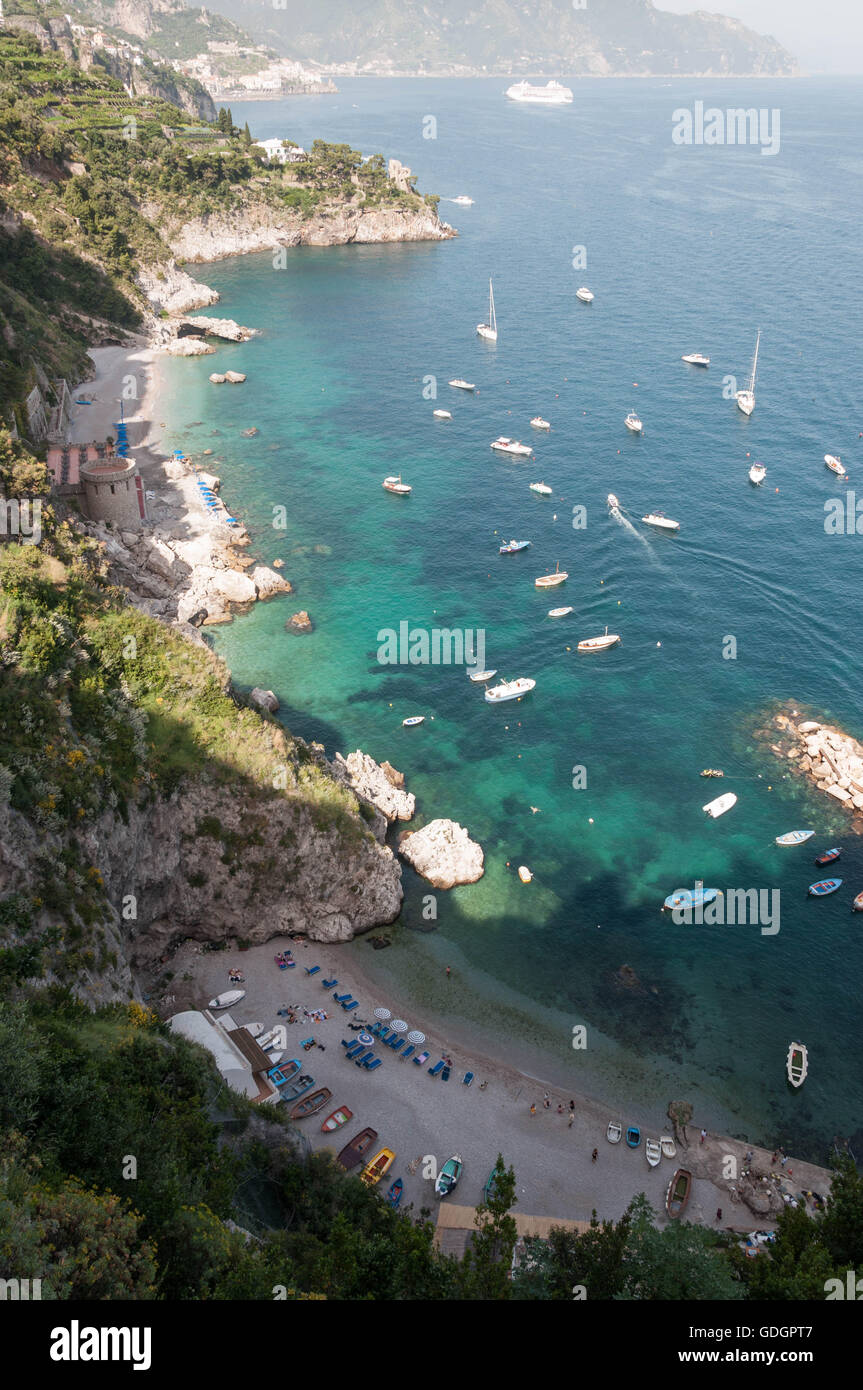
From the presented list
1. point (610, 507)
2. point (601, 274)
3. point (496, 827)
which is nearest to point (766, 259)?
point (601, 274)

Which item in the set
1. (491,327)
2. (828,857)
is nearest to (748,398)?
(491,327)

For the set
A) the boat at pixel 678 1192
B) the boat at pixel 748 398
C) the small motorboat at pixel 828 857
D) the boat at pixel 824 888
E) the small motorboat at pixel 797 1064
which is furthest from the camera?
the boat at pixel 748 398

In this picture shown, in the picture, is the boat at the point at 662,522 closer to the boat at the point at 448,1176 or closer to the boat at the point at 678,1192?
the boat at the point at 678,1192

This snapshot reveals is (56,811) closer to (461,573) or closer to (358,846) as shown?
(358,846)

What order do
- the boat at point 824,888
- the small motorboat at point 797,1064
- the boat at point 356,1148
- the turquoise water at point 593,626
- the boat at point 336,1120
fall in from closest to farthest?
the boat at point 356,1148, the boat at point 336,1120, the small motorboat at point 797,1064, the turquoise water at point 593,626, the boat at point 824,888

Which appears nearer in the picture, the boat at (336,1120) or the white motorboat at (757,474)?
the boat at (336,1120)

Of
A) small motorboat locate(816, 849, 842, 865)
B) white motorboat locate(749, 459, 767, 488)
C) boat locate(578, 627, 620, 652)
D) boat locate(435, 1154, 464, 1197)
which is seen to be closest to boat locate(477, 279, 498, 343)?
white motorboat locate(749, 459, 767, 488)

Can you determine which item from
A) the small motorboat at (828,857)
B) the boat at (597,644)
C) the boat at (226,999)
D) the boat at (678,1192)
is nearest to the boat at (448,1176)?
the boat at (678,1192)

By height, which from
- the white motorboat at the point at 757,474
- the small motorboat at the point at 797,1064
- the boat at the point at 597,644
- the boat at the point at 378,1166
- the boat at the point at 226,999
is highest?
the white motorboat at the point at 757,474
